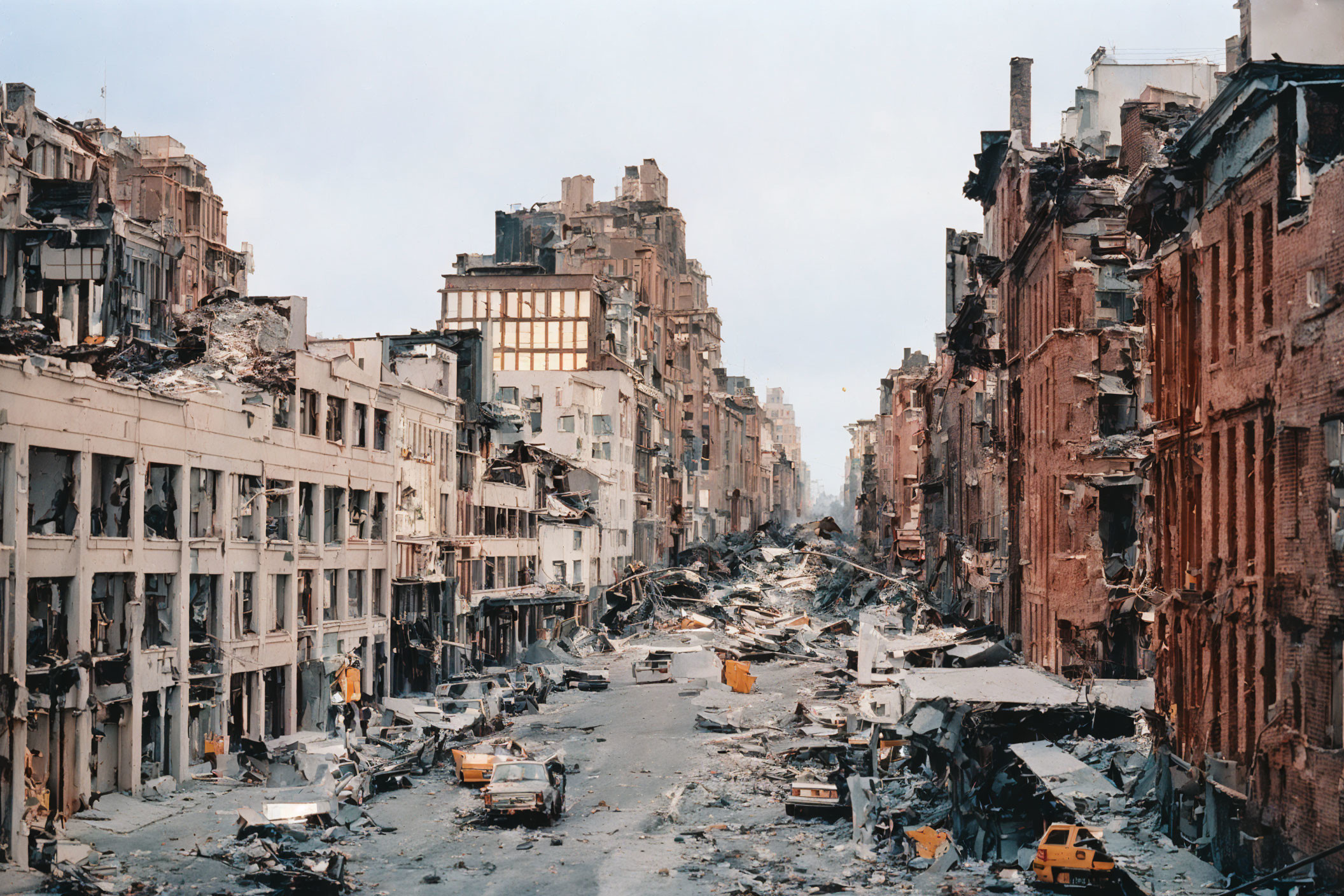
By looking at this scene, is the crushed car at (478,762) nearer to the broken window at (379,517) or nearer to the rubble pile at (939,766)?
the rubble pile at (939,766)

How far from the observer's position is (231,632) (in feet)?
136

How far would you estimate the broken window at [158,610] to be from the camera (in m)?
37.2

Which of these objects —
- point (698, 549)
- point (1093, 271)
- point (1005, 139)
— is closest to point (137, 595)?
point (1093, 271)

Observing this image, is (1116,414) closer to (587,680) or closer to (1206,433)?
(1206,433)

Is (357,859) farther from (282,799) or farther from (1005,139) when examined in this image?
(1005,139)

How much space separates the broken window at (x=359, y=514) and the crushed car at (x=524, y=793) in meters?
19.7

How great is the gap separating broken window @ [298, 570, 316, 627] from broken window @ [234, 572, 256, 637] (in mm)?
3694

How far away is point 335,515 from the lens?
50.5m

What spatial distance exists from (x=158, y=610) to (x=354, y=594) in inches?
578

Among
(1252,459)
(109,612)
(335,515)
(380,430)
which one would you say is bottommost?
(109,612)

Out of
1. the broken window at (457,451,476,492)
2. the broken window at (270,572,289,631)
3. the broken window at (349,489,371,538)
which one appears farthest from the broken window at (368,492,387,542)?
the broken window at (457,451,476,492)

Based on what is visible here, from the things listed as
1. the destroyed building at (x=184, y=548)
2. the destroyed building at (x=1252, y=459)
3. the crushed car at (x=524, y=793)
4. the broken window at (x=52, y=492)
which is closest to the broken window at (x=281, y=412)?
the destroyed building at (x=184, y=548)

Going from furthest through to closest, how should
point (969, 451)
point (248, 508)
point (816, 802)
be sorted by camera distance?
point (969, 451) → point (248, 508) → point (816, 802)

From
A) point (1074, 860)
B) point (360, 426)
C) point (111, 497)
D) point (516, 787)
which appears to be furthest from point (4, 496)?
point (1074, 860)
